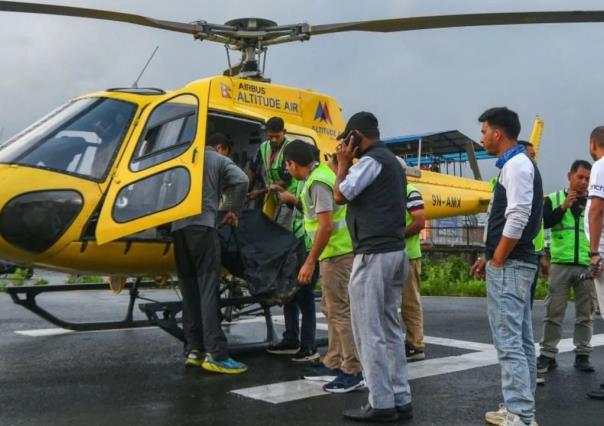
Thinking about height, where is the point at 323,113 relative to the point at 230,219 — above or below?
above

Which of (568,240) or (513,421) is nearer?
(513,421)

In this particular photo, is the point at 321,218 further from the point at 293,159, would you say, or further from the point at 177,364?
the point at 177,364

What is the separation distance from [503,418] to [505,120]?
186cm

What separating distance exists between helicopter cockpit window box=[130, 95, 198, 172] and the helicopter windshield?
0.22 meters

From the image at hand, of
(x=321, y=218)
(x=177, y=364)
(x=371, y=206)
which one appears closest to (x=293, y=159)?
(x=321, y=218)

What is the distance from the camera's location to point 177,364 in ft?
20.8

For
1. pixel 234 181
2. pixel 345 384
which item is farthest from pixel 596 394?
pixel 234 181

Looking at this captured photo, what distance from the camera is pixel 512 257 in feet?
13.4

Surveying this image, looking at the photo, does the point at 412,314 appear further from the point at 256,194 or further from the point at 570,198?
the point at 256,194

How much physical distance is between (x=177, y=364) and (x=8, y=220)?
6.64 ft

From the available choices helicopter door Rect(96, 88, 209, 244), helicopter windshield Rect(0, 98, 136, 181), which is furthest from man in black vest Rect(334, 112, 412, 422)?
helicopter windshield Rect(0, 98, 136, 181)

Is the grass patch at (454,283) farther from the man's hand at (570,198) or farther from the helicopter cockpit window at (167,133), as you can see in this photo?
the helicopter cockpit window at (167,133)

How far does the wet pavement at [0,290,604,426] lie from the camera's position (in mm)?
4496

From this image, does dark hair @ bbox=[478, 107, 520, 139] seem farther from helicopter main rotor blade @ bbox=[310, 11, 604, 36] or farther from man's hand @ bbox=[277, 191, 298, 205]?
helicopter main rotor blade @ bbox=[310, 11, 604, 36]
